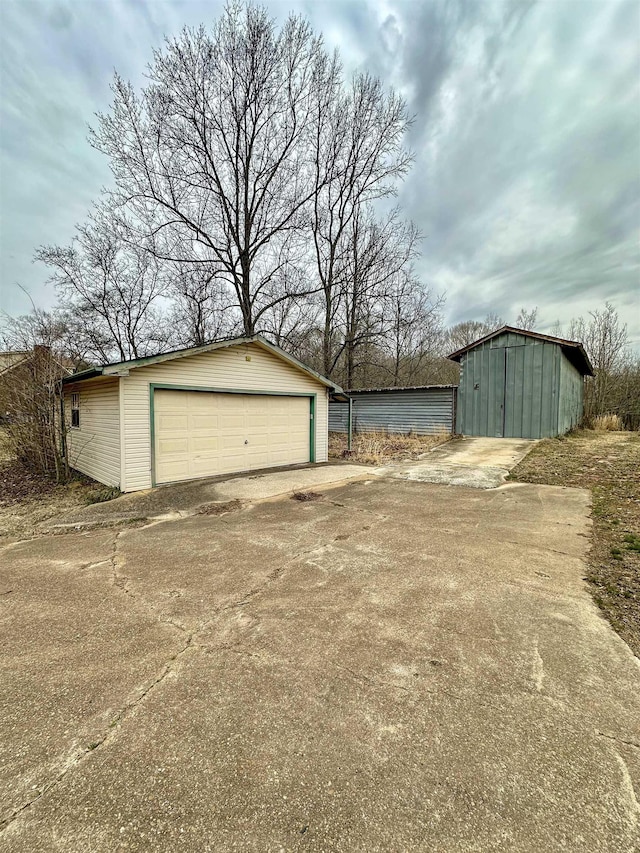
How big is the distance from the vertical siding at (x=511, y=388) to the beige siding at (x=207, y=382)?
7992 millimetres

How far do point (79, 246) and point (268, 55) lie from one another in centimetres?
1063

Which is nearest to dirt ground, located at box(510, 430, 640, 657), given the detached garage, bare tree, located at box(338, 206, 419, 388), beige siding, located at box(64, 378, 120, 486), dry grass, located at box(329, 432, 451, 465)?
dry grass, located at box(329, 432, 451, 465)

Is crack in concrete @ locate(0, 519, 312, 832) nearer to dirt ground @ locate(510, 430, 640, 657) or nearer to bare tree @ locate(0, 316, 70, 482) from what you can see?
dirt ground @ locate(510, 430, 640, 657)

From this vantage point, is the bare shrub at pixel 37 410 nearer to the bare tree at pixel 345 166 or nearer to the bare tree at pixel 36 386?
the bare tree at pixel 36 386

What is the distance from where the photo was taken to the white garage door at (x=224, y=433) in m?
7.69

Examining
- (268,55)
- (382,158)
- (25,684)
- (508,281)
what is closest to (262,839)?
(25,684)

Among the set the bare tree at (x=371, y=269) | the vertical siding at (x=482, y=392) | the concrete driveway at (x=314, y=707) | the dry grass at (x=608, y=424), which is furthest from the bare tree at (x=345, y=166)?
the concrete driveway at (x=314, y=707)

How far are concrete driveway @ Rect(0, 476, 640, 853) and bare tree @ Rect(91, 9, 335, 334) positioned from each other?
14293mm

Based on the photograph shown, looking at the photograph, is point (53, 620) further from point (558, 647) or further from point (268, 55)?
point (268, 55)

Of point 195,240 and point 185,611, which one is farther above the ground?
point 195,240

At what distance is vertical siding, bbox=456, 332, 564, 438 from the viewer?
14.1m

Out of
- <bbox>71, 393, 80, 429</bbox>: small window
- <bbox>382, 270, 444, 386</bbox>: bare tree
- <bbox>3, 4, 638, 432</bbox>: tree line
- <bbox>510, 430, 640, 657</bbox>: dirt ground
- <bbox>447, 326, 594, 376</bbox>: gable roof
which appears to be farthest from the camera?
<bbox>382, 270, 444, 386</bbox>: bare tree

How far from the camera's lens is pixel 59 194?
1229 cm

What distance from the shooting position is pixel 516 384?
48.4ft
